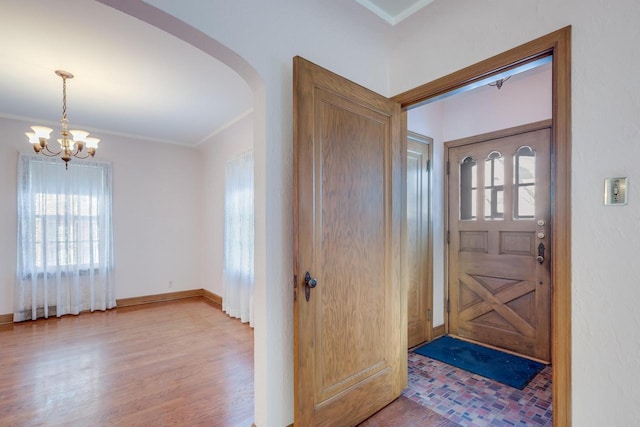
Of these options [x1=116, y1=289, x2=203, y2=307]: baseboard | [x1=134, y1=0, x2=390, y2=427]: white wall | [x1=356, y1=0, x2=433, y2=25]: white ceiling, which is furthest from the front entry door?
[x1=116, y1=289, x2=203, y2=307]: baseboard

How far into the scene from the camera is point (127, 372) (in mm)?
2619

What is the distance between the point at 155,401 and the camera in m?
2.18

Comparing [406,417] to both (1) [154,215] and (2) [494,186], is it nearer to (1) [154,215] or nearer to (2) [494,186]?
(2) [494,186]

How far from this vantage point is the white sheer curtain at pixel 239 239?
387 centimetres

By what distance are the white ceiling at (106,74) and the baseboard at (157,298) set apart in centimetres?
260

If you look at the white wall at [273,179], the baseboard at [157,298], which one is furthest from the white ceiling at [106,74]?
the baseboard at [157,298]

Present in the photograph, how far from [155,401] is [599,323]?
2.70 metres

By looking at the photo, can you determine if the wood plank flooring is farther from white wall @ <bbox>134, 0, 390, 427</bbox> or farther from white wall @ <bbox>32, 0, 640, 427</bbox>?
white wall @ <bbox>32, 0, 640, 427</bbox>

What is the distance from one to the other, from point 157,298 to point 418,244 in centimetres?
424

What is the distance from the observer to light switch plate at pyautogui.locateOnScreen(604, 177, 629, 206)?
1.30 metres

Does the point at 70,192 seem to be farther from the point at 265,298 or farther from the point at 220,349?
the point at 265,298

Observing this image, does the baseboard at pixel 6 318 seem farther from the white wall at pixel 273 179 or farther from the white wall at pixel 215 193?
the white wall at pixel 273 179

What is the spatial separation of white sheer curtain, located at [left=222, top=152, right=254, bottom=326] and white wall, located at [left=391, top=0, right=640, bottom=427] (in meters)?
3.15

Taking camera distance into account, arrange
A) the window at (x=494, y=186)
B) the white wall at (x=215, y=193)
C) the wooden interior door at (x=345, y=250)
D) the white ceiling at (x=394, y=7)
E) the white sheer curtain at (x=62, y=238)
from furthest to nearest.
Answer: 1. the white wall at (x=215, y=193)
2. the white sheer curtain at (x=62, y=238)
3. the window at (x=494, y=186)
4. the white ceiling at (x=394, y=7)
5. the wooden interior door at (x=345, y=250)
